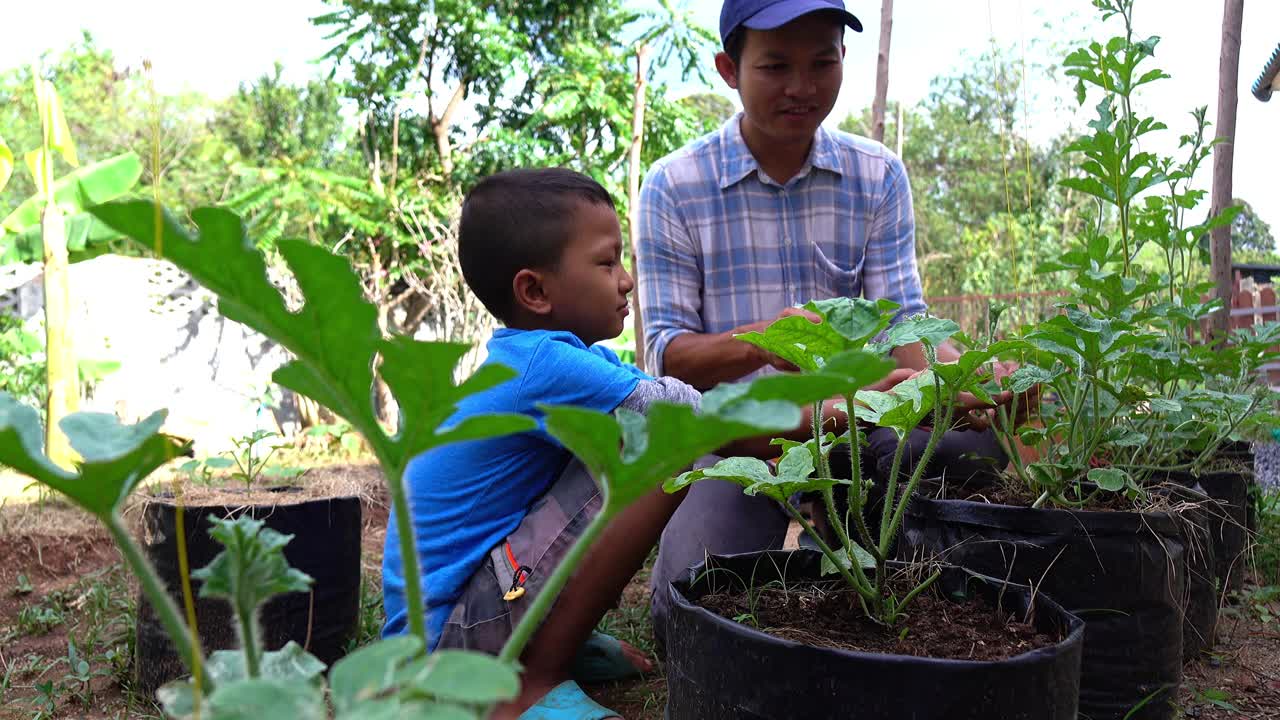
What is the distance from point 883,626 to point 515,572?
703 mm

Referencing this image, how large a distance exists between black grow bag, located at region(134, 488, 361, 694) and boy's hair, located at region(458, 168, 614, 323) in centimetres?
62

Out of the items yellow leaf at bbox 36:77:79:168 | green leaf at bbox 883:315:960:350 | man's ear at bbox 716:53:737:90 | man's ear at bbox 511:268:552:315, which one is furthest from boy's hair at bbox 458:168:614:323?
yellow leaf at bbox 36:77:79:168

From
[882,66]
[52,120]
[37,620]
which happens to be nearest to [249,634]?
[37,620]

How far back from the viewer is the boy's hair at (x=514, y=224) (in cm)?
184

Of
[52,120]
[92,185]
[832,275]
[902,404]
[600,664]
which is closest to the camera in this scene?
[902,404]

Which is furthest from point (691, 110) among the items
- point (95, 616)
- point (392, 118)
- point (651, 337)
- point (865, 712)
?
point (865, 712)

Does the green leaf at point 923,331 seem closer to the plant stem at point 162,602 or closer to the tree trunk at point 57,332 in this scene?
the plant stem at point 162,602

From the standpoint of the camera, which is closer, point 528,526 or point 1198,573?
point 528,526

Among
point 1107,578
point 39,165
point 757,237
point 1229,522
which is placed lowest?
point 1229,522

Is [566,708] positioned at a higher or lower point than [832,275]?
lower

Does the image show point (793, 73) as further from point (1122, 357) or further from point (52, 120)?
point (52, 120)

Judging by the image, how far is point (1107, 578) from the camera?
56.4 inches

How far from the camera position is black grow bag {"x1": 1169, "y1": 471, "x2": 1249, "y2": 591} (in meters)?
2.08

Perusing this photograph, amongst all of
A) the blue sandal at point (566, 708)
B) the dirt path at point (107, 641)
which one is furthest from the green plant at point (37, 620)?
the blue sandal at point (566, 708)
